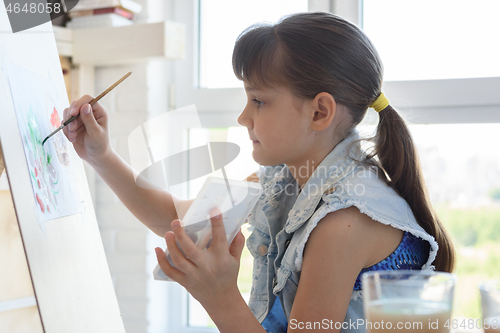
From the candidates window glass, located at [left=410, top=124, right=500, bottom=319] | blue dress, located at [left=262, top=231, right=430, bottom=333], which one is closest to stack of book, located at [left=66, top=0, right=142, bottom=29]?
window glass, located at [left=410, top=124, right=500, bottom=319]

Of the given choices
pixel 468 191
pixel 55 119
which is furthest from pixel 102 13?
pixel 468 191

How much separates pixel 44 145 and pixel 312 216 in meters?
0.49

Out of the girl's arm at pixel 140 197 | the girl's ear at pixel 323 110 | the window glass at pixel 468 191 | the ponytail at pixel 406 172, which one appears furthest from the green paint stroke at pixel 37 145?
the window glass at pixel 468 191

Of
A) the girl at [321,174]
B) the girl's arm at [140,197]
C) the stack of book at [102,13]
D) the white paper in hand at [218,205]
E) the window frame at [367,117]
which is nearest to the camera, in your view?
the white paper in hand at [218,205]

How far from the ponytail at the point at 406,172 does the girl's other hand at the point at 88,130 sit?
0.54m

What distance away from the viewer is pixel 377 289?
473 mm

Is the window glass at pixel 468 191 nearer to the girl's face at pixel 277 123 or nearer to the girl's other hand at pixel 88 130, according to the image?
the girl's face at pixel 277 123

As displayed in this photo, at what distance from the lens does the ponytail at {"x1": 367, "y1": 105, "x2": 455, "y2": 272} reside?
0.91m

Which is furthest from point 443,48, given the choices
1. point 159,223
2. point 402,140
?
point 159,223

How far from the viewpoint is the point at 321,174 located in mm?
→ 895

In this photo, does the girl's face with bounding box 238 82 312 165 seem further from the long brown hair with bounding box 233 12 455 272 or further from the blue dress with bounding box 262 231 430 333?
the blue dress with bounding box 262 231 430 333

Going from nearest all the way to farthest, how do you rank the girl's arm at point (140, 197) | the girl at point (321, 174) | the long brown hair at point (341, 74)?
1. the girl at point (321, 174)
2. the long brown hair at point (341, 74)
3. the girl's arm at point (140, 197)

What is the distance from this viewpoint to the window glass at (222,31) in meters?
1.53

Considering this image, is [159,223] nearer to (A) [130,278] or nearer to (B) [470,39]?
(A) [130,278]
